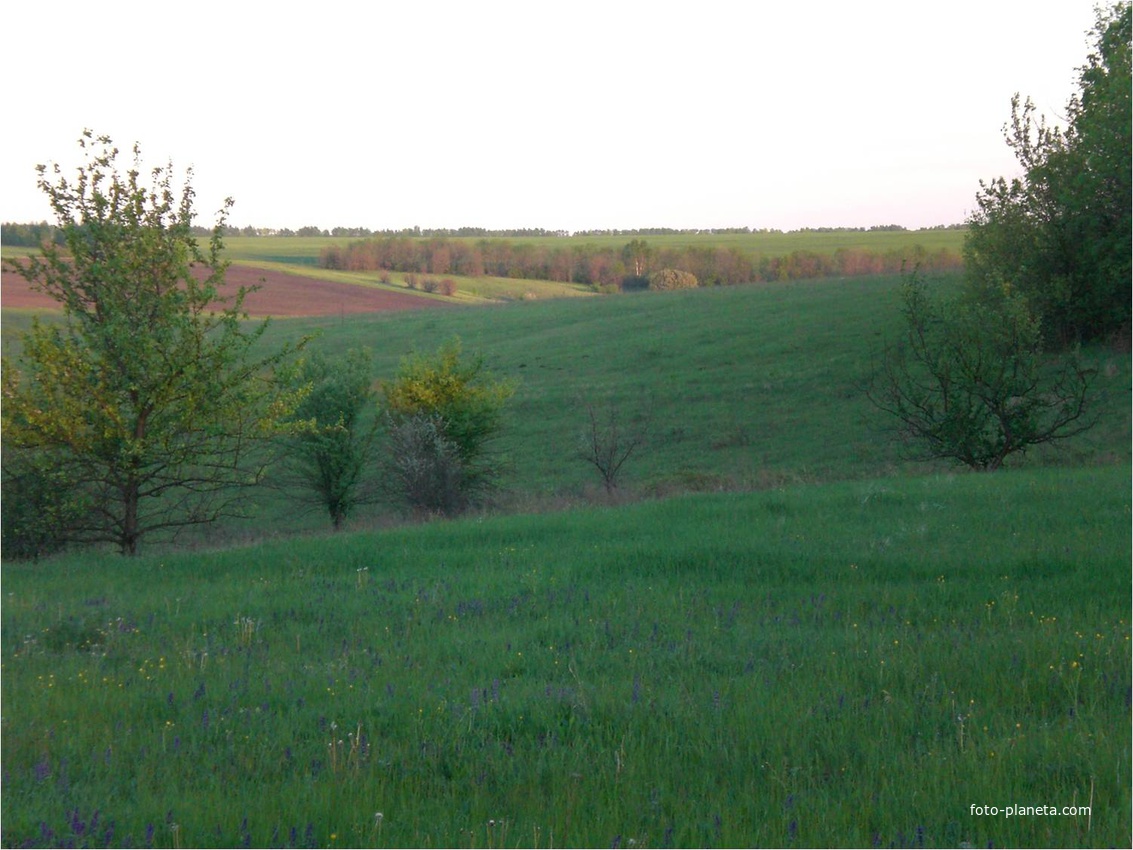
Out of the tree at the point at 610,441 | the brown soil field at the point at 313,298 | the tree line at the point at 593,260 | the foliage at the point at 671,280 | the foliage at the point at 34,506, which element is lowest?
the tree at the point at 610,441

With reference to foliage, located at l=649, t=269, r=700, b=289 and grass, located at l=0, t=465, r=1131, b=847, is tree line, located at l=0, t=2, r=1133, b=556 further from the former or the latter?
foliage, located at l=649, t=269, r=700, b=289


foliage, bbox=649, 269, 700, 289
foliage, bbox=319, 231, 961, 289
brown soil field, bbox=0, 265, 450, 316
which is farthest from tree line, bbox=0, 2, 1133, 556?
foliage, bbox=319, 231, 961, 289

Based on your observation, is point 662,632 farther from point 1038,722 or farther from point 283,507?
point 283,507

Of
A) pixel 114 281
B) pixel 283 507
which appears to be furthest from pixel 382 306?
pixel 114 281

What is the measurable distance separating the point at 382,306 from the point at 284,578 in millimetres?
74859

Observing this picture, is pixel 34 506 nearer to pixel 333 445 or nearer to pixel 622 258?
pixel 333 445

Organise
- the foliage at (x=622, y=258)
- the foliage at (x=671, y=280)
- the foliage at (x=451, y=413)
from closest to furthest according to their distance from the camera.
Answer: the foliage at (x=451, y=413), the foliage at (x=671, y=280), the foliage at (x=622, y=258)

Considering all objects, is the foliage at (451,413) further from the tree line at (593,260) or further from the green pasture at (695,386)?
the tree line at (593,260)

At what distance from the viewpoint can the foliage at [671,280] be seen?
87375 mm

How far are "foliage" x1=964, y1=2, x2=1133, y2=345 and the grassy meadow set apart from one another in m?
18.9

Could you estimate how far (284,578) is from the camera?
10.9 meters

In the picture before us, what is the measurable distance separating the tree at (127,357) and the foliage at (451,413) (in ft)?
36.2

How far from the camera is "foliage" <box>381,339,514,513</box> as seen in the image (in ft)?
86.8

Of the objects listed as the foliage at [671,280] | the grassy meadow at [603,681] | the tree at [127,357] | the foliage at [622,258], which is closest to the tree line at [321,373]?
the tree at [127,357]
